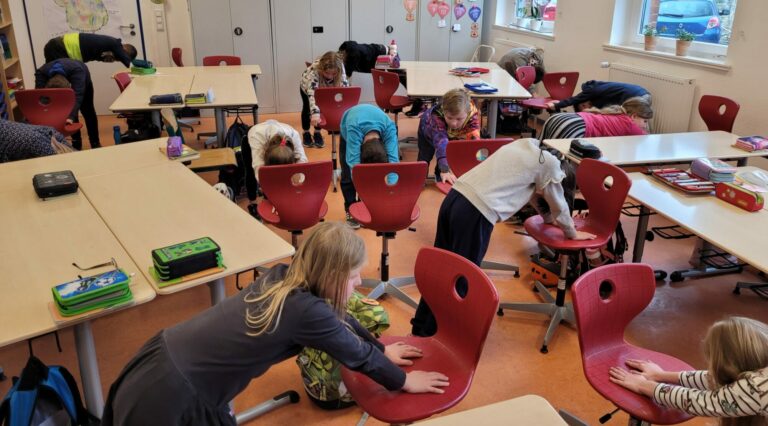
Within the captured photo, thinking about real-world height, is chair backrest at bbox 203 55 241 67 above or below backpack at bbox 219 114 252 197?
above

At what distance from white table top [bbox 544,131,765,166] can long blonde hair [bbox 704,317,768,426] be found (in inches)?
71.3

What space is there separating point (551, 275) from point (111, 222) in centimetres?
238

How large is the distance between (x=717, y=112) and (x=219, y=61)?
495 centimetres

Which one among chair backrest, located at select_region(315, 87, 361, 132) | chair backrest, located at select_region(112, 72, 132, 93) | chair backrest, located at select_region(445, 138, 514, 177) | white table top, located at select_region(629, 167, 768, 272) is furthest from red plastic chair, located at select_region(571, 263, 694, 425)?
chair backrest, located at select_region(112, 72, 132, 93)

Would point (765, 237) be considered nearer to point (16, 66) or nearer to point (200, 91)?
point (200, 91)

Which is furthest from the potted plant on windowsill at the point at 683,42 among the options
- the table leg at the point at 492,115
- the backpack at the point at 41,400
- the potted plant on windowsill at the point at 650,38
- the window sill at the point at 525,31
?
the backpack at the point at 41,400

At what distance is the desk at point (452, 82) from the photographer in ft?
16.2

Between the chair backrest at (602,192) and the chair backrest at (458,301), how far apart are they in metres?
1.20

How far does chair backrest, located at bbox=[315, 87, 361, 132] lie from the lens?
5.04 meters

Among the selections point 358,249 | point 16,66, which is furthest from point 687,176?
point 16,66

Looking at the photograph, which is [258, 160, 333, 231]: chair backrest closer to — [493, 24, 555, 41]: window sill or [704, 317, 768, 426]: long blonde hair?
[704, 317, 768, 426]: long blonde hair

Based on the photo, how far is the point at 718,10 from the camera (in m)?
4.73

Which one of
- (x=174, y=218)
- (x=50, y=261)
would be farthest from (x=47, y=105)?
(x=50, y=261)

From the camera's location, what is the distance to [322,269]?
160 cm
